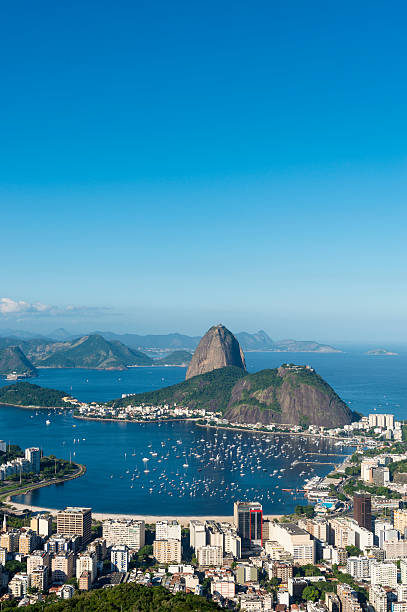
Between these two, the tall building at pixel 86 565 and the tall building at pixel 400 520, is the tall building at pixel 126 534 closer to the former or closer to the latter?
the tall building at pixel 86 565

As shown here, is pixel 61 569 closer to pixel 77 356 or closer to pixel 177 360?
pixel 77 356

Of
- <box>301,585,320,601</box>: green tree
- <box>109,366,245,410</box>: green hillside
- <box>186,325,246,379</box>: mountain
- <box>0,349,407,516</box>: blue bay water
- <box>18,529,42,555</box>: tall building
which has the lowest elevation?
<box>301,585,320,601</box>: green tree

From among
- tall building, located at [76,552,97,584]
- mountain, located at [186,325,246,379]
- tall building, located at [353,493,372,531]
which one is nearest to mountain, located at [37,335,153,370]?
mountain, located at [186,325,246,379]

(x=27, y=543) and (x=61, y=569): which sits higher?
(x=27, y=543)

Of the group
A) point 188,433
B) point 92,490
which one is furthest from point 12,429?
point 92,490

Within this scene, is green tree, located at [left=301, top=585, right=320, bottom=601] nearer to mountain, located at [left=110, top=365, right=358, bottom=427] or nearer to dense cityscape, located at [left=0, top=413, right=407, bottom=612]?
dense cityscape, located at [left=0, top=413, right=407, bottom=612]

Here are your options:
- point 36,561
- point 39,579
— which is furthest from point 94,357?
point 39,579

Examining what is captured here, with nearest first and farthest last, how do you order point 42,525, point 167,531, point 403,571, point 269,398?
point 403,571 → point 167,531 → point 42,525 → point 269,398
